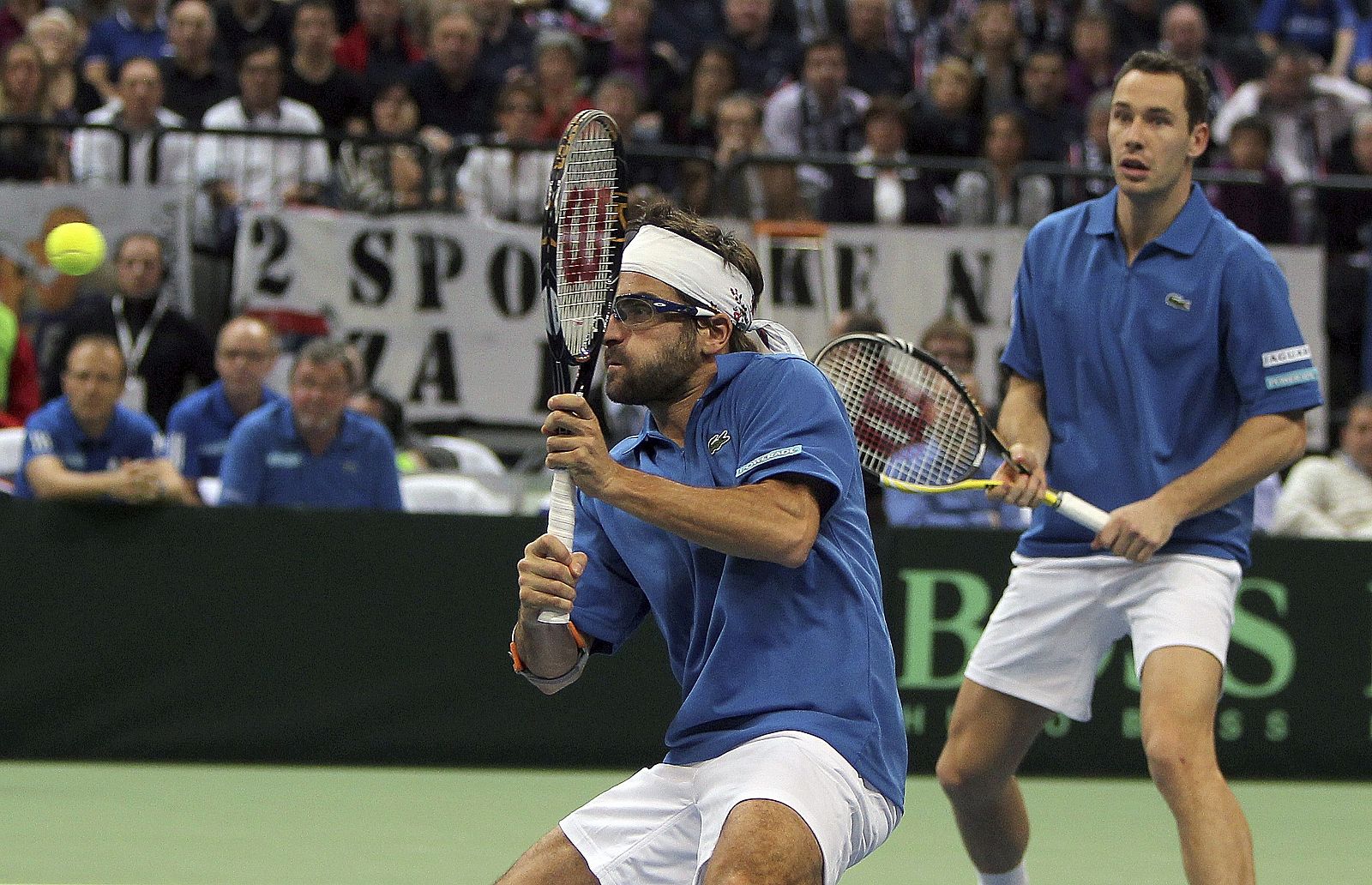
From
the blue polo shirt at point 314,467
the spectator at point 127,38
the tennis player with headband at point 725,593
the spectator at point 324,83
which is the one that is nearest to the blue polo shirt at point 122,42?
the spectator at point 127,38

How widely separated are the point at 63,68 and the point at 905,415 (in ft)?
23.5

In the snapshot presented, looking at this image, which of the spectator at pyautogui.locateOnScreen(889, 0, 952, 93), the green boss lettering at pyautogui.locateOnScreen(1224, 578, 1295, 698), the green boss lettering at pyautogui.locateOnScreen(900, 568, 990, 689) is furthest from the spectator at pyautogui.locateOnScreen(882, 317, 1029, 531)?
the spectator at pyautogui.locateOnScreen(889, 0, 952, 93)

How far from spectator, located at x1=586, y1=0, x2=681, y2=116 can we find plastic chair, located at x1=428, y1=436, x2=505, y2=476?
119 inches

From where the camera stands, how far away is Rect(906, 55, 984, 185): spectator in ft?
36.0

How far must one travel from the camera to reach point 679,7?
12648 millimetres

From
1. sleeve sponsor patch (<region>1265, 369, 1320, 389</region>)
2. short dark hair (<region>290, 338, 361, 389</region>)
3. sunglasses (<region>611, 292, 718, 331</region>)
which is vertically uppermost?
sunglasses (<region>611, 292, 718, 331</region>)

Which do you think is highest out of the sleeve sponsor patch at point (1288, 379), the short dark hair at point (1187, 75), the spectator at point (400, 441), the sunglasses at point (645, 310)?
the short dark hair at point (1187, 75)

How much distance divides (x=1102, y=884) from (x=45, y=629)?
4.04 metres

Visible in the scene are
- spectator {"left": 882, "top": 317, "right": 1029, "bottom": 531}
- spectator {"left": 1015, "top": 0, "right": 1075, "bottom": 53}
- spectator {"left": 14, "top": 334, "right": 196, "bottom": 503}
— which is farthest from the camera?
spectator {"left": 1015, "top": 0, "right": 1075, "bottom": 53}

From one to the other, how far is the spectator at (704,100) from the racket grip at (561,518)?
775 centimetres

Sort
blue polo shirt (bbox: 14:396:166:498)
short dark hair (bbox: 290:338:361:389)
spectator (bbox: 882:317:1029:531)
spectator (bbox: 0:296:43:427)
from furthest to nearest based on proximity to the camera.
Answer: spectator (bbox: 0:296:43:427) → spectator (bbox: 882:317:1029:531) → short dark hair (bbox: 290:338:361:389) → blue polo shirt (bbox: 14:396:166:498)

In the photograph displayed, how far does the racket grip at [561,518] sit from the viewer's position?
329 cm

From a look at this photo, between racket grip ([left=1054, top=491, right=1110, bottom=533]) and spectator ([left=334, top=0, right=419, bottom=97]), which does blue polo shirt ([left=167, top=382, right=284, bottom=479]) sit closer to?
spectator ([left=334, top=0, right=419, bottom=97])

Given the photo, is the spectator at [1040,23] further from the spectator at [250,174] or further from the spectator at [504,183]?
the spectator at [250,174]
